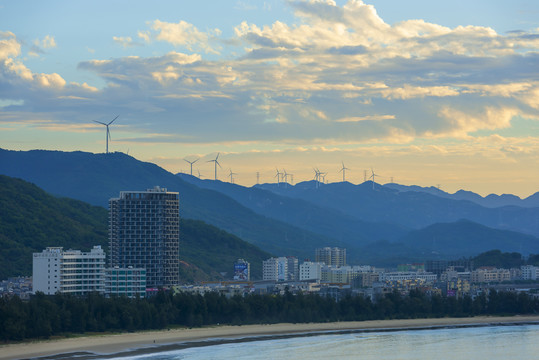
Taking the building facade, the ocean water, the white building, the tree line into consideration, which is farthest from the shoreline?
the building facade

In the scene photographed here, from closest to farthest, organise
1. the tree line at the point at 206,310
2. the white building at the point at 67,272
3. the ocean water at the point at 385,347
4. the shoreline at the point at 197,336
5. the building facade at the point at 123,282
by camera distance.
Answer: the shoreline at the point at 197,336, the tree line at the point at 206,310, the ocean water at the point at 385,347, the white building at the point at 67,272, the building facade at the point at 123,282

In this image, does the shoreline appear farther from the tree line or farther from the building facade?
the building facade

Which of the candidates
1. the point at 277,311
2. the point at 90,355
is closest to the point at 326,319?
the point at 277,311

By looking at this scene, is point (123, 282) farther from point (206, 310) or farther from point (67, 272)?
point (206, 310)

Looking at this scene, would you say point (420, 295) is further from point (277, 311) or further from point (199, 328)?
point (199, 328)

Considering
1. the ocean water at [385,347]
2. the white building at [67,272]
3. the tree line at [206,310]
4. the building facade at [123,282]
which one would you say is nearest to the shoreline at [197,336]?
the tree line at [206,310]

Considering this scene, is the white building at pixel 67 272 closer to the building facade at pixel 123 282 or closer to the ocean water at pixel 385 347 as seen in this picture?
the building facade at pixel 123 282

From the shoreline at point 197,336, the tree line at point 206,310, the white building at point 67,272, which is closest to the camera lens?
the shoreline at point 197,336
